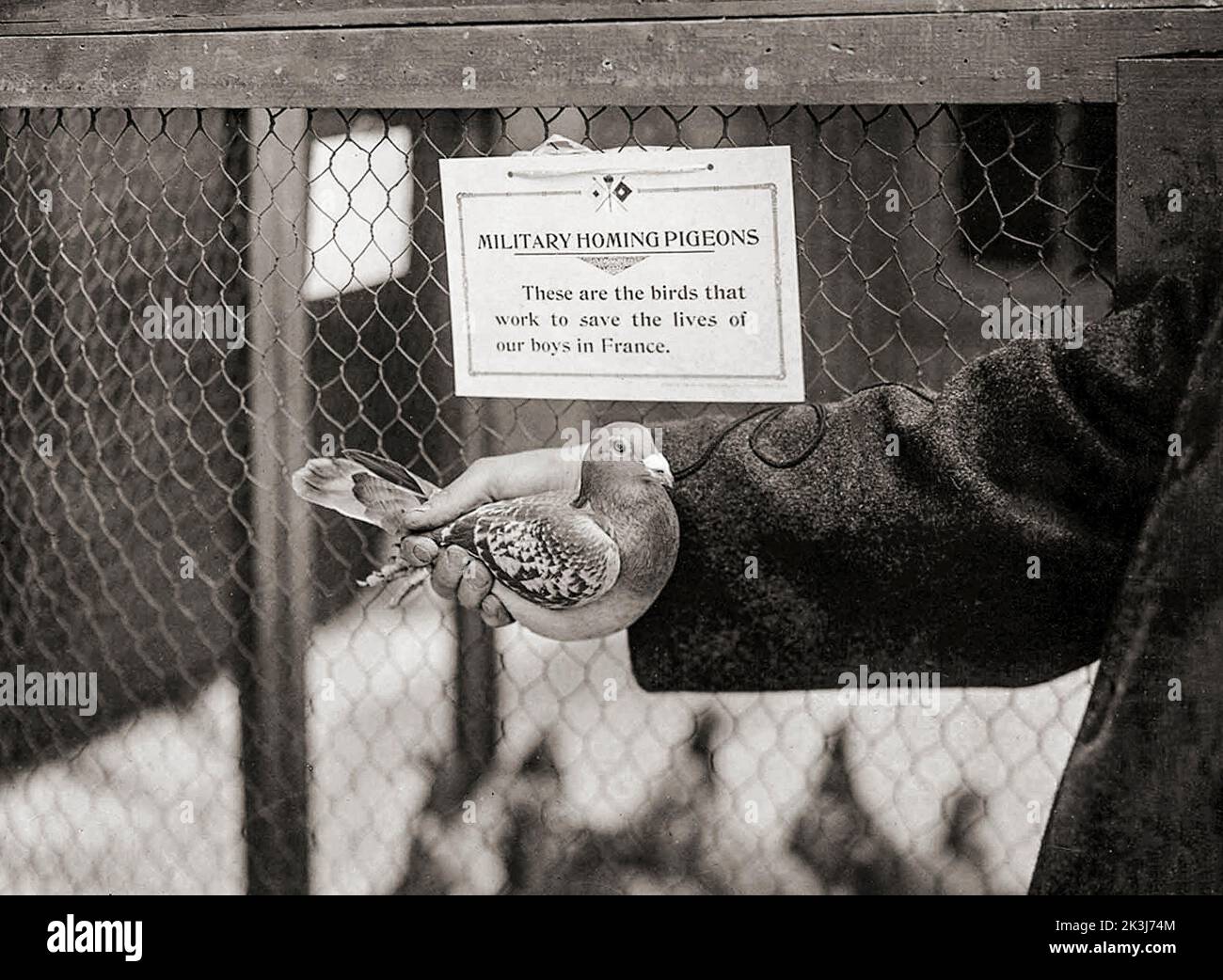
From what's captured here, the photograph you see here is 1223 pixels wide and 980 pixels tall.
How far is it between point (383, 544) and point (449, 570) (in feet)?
0.38

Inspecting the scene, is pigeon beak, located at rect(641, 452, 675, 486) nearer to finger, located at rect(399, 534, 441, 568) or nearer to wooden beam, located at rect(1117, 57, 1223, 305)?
finger, located at rect(399, 534, 441, 568)

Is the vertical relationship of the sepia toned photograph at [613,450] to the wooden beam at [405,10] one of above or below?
below

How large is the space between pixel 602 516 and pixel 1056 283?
0.65 meters

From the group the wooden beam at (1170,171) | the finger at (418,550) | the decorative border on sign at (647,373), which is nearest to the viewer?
the wooden beam at (1170,171)

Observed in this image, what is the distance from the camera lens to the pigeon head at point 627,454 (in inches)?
66.4

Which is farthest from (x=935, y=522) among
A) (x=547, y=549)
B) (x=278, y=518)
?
(x=278, y=518)

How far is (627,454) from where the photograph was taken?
1.69 metres

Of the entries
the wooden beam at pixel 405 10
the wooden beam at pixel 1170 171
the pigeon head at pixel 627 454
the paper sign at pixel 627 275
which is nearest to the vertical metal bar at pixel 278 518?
the wooden beam at pixel 405 10

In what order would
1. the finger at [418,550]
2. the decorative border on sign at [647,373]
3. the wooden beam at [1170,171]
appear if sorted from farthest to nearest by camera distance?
the finger at [418,550] → the decorative border on sign at [647,373] → the wooden beam at [1170,171]

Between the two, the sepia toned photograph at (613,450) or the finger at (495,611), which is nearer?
the sepia toned photograph at (613,450)

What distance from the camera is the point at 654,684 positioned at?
1.73 metres

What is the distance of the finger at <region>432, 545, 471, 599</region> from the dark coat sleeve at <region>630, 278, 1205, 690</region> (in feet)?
0.81

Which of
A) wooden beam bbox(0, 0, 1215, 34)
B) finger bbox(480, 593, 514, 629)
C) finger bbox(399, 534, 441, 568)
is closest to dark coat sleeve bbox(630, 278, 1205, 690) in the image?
finger bbox(480, 593, 514, 629)

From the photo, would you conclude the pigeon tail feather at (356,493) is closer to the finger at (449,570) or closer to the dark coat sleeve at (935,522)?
the finger at (449,570)
